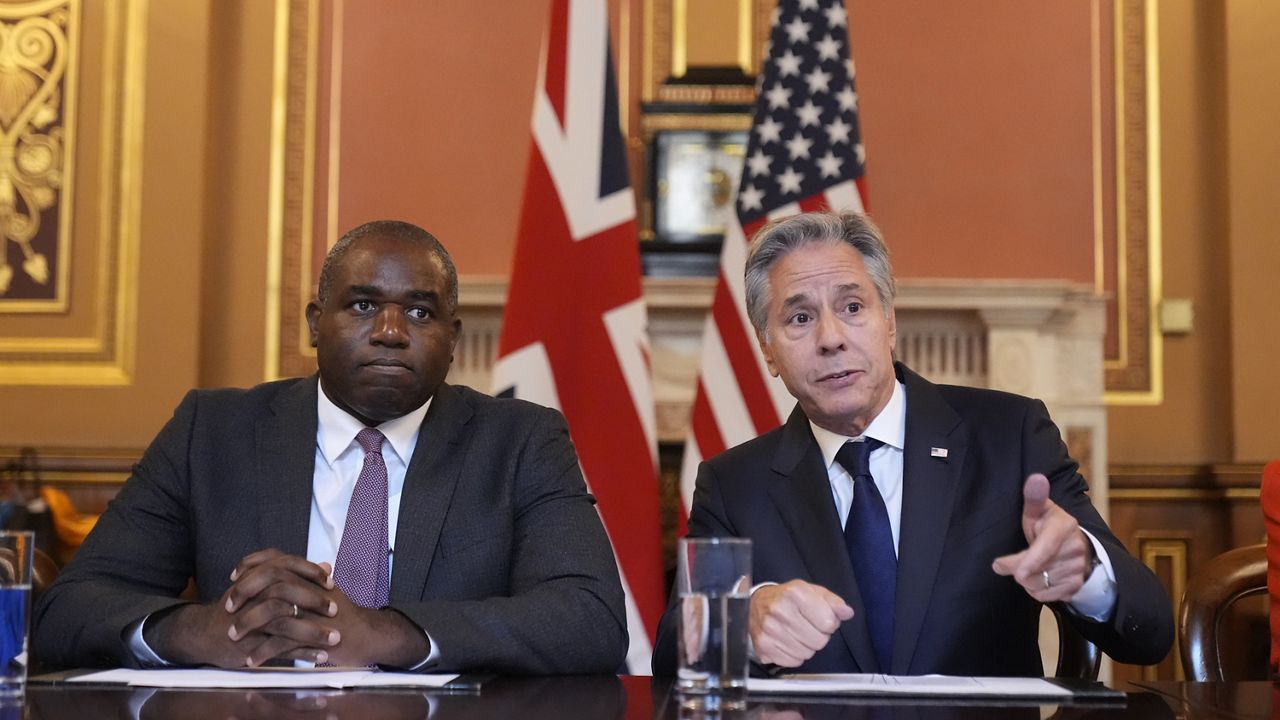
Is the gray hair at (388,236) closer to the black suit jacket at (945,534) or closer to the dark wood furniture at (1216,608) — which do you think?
the black suit jacket at (945,534)

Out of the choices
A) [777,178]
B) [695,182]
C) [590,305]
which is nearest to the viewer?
[590,305]

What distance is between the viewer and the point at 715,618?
1.37m

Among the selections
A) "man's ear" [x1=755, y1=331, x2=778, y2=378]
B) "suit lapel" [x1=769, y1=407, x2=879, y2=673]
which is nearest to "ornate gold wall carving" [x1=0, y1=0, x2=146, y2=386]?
"man's ear" [x1=755, y1=331, x2=778, y2=378]

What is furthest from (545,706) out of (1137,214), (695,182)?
(1137,214)

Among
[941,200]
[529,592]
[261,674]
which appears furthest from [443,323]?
[941,200]

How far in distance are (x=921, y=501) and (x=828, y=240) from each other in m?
0.47

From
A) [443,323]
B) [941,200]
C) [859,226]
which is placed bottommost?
[443,323]

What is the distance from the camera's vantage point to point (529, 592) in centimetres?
188

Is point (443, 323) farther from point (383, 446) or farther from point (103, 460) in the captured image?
point (103, 460)

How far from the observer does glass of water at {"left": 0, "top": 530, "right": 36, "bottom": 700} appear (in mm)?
1421

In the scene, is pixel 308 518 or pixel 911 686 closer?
pixel 911 686

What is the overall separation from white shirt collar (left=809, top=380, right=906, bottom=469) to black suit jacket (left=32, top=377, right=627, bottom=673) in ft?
1.30

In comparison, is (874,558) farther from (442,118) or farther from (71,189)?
(71,189)

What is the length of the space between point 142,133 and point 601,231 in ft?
8.87
